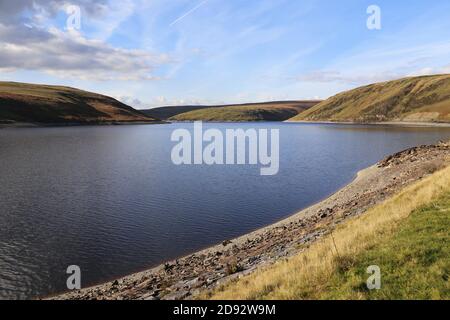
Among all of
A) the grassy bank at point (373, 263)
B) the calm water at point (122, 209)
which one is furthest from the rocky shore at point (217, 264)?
the grassy bank at point (373, 263)

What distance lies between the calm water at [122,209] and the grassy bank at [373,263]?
12193mm

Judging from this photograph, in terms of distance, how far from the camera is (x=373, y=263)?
495 inches

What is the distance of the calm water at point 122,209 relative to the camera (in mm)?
23656

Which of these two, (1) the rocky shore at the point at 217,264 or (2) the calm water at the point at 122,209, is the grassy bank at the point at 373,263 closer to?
(1) the rocky shore at the point at 217,264

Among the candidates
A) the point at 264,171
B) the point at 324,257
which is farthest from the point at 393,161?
the point at 324,257

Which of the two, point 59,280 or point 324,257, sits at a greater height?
point 324,257

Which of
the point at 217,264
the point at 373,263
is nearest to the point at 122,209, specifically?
the point at 217,264

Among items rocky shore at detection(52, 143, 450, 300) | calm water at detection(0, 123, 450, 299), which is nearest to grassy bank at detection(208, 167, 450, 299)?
rocky shore at detection(52, 143, 450, 300)

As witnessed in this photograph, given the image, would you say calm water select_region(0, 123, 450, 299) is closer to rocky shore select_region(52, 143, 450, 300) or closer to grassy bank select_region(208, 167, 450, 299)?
rocky shore select_region(52, 143, 450, 300)

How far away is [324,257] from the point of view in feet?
45.9

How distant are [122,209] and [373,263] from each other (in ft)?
87.4

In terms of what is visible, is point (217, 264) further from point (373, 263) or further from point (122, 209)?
point (122, 209)
